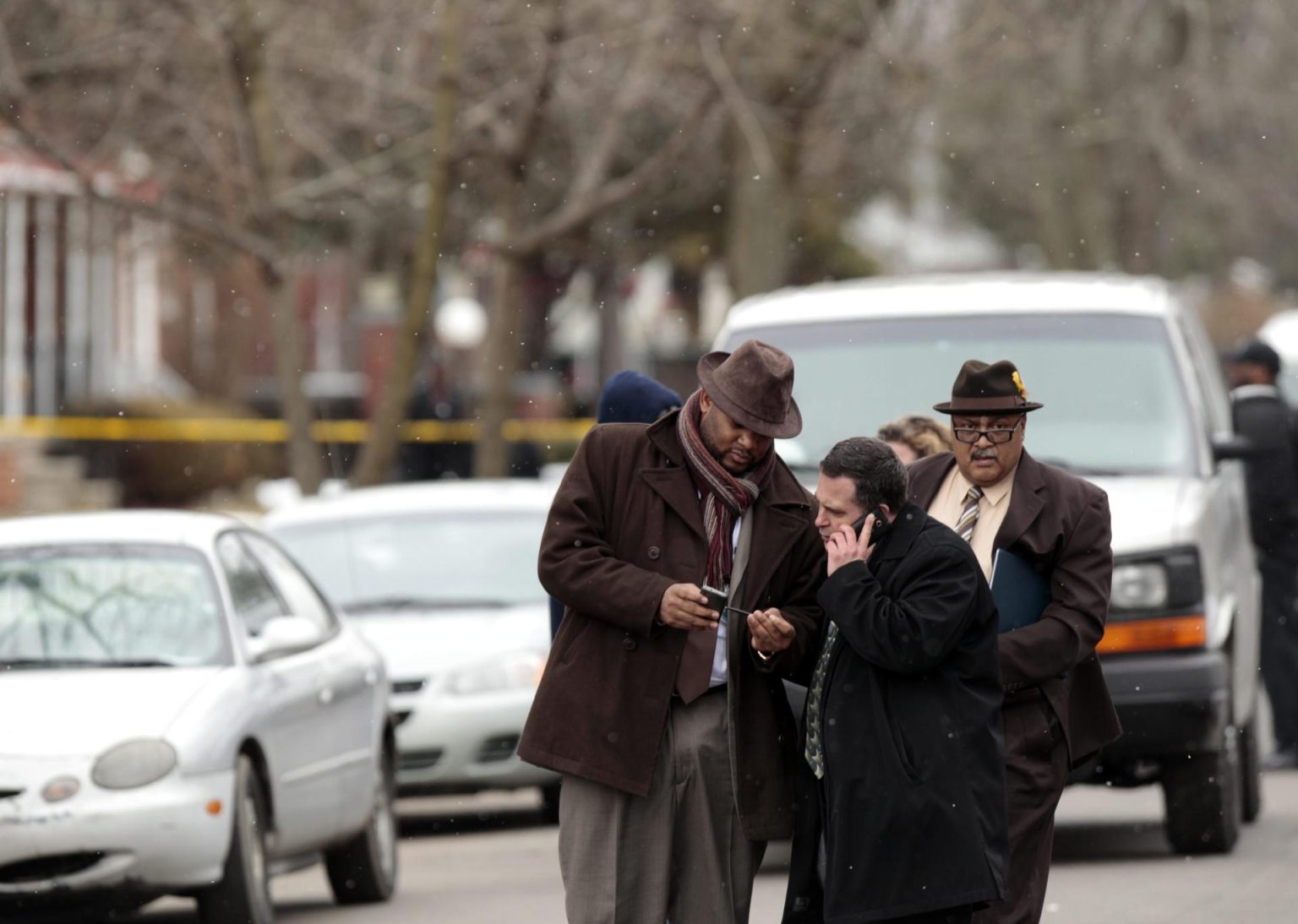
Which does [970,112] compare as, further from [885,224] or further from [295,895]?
[295,895]

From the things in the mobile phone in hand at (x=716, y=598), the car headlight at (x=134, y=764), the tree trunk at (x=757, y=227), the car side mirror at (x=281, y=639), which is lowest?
the car headlight at (x=134, y=764)

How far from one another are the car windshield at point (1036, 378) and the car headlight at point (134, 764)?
2.71m

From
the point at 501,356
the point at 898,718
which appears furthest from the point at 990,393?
the point at 501,356

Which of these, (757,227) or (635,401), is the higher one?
(757,227)

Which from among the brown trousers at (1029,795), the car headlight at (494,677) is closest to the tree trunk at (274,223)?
the car headlight at (494,677)

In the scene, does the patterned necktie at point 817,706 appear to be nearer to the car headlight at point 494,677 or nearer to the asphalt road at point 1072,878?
the asphalt road at point 1072,878

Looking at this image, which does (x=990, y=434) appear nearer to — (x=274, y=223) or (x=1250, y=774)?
(x=1250, y=774)

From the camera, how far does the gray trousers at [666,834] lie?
5879mm

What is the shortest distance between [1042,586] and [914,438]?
139 cm

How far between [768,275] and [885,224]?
44291 millimetres

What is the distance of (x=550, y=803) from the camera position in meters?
12.4

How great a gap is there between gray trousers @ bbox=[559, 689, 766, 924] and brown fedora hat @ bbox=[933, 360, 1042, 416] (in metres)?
0.97

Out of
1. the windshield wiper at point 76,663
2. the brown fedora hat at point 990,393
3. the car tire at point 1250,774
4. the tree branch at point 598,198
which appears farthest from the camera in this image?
the tree branch at point 598,198

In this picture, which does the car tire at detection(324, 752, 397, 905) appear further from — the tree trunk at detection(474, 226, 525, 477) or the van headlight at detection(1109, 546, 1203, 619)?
the tree trunk at detection(474, 226, 525, 477)
